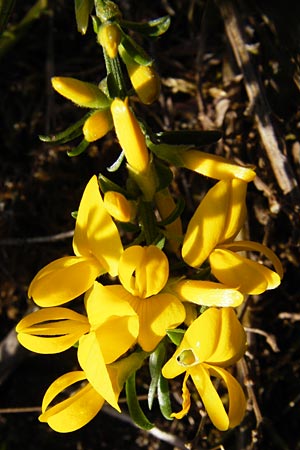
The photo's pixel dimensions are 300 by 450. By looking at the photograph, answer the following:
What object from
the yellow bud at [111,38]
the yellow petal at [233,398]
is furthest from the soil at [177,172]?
the yellow bud at [111,38]

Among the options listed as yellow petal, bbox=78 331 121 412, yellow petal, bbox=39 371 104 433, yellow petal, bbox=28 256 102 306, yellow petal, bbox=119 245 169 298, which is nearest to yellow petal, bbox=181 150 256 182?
yellow petal, bbox=119 245 169 298

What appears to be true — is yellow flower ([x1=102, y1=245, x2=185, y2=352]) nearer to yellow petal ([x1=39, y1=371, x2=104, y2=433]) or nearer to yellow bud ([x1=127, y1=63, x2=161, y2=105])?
yellow petal ([x1=39, y1=371, x2=104, y2=433])

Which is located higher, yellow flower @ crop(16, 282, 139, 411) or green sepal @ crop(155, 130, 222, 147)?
green sepal @ crop(155, 130, 222, 147)

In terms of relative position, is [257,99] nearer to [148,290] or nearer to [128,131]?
[128,131]

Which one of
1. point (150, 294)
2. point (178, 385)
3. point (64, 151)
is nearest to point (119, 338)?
point (150, 294)

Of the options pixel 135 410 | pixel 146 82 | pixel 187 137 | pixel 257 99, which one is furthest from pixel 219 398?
pixel 257 99
